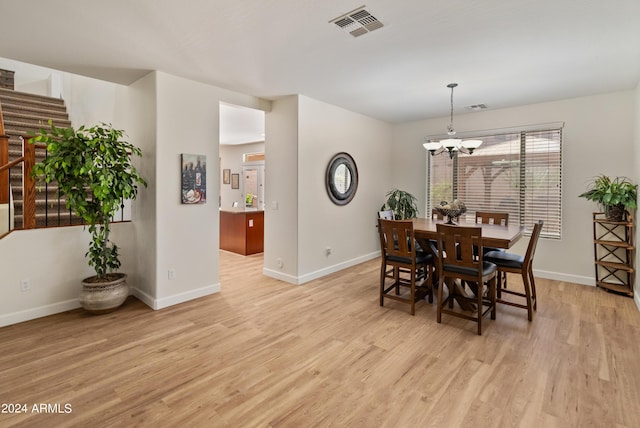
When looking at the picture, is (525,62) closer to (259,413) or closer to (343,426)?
(343,426)

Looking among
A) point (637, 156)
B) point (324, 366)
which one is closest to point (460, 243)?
point (324, 366)

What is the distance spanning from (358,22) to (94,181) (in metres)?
2.89

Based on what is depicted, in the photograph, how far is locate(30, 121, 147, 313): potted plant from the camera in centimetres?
304

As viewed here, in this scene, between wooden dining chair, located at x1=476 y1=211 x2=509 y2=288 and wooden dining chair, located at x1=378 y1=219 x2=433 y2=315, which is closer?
wooden dining chair, located at x1=378 y1=219 x2=433 y2=315

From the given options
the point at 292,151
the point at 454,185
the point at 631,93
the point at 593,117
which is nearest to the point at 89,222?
the point at 292,151

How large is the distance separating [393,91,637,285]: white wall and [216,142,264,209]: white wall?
20.2 feet

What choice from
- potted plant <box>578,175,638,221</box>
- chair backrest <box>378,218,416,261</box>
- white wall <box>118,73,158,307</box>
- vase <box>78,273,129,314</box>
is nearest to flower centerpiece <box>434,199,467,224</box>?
chair backrest <box>378,218,416,261</box>

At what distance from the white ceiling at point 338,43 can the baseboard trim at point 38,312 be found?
2530 mm

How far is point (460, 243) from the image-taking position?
10.0 ft

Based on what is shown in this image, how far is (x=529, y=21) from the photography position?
8.02ft

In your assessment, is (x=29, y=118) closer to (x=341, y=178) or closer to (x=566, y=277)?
(x=341, y=178)

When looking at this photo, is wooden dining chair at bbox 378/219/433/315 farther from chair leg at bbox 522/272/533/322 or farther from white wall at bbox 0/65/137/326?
white wall at bbox 0/65/137/326

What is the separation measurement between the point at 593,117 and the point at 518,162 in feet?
3.44

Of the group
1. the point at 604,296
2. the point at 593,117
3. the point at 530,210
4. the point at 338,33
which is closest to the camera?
the point at 338,33
